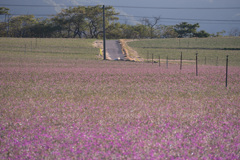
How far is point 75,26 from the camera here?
90062mm

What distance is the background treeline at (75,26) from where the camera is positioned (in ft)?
280

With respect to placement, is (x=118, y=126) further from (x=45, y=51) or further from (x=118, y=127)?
(x=45, y=51)

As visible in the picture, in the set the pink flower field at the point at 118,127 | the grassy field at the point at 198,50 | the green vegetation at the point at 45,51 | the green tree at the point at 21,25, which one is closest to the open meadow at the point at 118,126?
the pink flower field at the point at 118,127

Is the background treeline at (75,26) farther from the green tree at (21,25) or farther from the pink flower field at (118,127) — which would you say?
the pink flower field at (118,127)

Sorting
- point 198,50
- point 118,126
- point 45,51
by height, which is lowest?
point 118,126

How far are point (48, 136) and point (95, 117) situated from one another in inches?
73.2

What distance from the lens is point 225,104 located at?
9.62 metres

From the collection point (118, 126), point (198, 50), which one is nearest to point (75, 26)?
point (198, 50)

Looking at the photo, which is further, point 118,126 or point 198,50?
point 198,50

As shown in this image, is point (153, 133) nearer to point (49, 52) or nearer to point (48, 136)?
point (48, 136)

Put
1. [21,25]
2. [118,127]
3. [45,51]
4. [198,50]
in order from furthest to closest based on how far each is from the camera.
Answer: [21,25] → [198,50] → [45,51] → [118,127]

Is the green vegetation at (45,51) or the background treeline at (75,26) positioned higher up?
the background treeline at (75,26)

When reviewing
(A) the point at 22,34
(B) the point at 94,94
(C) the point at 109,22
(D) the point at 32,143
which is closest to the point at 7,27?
(A) the point at 22,34

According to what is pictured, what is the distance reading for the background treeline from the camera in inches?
3356
